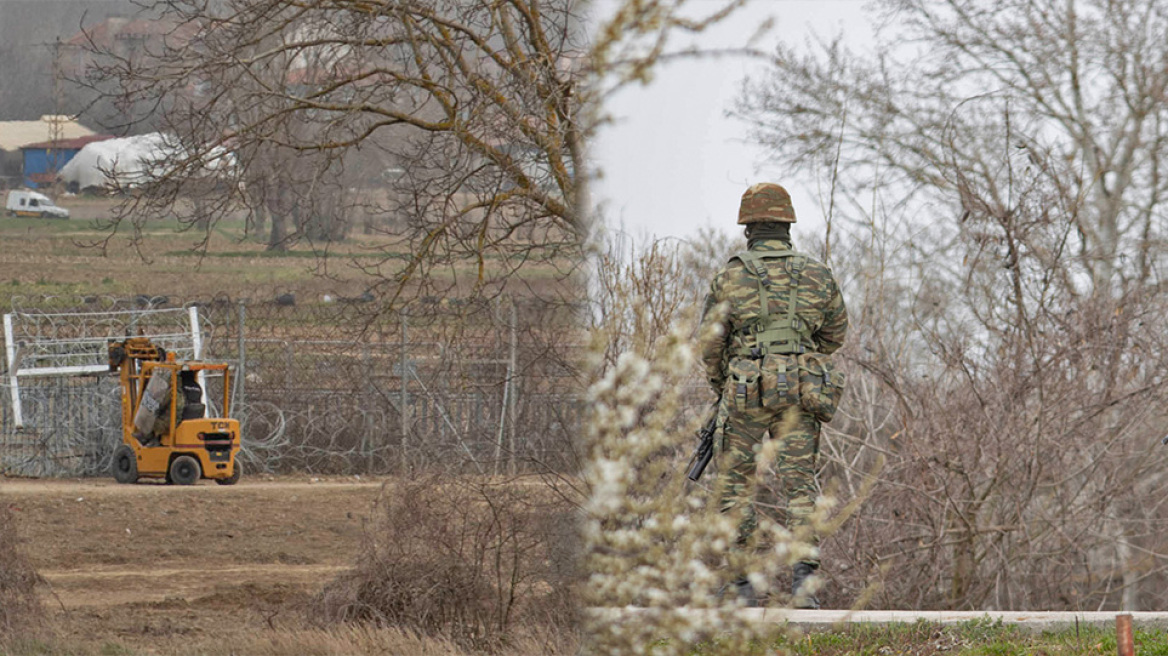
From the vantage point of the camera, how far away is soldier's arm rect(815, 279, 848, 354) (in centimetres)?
438

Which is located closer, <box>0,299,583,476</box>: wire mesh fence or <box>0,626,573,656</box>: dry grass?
<box>0,299,583,476</box>: wire mesh fence

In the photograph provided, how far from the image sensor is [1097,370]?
21.9 ft

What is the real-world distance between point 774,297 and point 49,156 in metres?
5.84

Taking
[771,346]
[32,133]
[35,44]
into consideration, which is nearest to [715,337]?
[771,346]

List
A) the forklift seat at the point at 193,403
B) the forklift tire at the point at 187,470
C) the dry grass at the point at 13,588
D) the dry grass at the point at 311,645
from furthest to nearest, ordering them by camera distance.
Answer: the forklift tire at the point at 187,470 < the forklift seat at the point at 193,403 < the dry grass at the point at 13,588 < the dry grass at the point at 311,645

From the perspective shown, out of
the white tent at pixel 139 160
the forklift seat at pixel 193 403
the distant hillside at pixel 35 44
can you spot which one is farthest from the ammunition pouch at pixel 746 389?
the forklift seat at pixel 193 403

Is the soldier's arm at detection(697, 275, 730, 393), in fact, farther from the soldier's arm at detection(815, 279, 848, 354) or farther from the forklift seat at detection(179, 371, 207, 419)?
the forklift seat at detection(179, 371, 207, 419)

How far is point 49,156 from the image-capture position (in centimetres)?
843

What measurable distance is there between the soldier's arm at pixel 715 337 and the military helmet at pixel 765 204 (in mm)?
231

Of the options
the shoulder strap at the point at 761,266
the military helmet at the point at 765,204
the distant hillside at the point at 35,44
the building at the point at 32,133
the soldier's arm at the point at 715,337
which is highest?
the distant hillside at the point at 35,44

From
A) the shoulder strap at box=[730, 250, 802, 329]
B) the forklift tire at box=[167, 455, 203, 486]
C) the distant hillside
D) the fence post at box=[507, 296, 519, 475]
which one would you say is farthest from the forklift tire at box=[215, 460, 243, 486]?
the shoulder strap at box=[730, 250, 802, 329]

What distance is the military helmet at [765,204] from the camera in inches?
167

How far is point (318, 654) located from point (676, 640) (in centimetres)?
423

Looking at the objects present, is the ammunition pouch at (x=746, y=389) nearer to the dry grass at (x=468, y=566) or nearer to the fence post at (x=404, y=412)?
the dry grass at (x=468, y=566)
